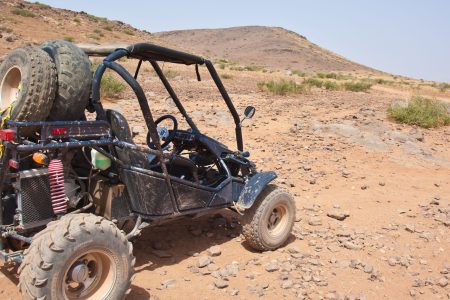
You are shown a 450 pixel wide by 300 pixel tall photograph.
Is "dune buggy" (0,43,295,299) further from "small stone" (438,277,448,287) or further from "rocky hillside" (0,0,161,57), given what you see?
"rocky hillside" (0,0,161,57)

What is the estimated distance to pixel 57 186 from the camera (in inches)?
128

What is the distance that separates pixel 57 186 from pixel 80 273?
2.11 feet

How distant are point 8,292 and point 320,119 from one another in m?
10.0

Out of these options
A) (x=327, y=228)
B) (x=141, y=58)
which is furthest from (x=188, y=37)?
(x=141, y=58)

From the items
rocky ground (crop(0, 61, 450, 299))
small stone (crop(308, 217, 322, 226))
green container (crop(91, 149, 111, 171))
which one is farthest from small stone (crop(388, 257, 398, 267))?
green container (crop(91, 149, 111, 171))

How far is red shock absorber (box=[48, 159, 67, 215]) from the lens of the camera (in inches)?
126

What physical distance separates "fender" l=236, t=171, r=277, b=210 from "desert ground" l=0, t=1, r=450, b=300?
22.4 inches

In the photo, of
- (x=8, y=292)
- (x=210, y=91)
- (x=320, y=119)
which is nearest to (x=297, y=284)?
(x=8, y=292)

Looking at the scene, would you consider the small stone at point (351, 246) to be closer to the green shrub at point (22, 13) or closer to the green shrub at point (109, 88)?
the green shrub at point (109, 88)

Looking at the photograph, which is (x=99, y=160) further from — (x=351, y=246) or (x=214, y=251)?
(x=351, y=246)

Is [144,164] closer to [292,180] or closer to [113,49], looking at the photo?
[113,49]

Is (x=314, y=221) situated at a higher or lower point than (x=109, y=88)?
lower

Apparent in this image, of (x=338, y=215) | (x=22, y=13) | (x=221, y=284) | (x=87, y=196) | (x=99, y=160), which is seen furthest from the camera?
(x=22, y=13)

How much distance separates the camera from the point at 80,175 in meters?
3.87
